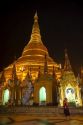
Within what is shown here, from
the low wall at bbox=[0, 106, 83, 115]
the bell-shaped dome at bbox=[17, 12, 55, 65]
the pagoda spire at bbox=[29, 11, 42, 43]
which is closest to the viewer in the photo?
the low wall at bbox=[0, 106, 83, 115]

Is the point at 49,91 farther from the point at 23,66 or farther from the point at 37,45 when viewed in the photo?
the point at 37,45

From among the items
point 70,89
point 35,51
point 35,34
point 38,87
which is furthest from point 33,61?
point 70,89

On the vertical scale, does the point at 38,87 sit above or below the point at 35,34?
below

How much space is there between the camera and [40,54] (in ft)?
136

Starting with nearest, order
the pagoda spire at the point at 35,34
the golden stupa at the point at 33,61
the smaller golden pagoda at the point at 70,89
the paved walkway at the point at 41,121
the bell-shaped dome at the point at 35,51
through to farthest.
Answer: the paved walkway at the point at 41,121
the smaller golden pagoda at the point at 70,89
the golden stupa at the point at 33,61
the bell-shaped dome at the point at 35,51
the pagoda spire at the point at 35,34

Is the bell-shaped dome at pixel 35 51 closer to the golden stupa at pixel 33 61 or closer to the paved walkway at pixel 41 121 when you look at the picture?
the golden stupa at pixel 33 61

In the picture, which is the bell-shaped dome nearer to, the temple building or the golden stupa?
the golden stupa

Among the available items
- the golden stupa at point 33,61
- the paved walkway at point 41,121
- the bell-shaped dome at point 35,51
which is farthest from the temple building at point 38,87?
the paved walkway at point 41,121

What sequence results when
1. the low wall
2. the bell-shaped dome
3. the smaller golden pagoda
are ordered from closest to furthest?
the low wall, the smaller golden pagoda, the bell-shaped dome

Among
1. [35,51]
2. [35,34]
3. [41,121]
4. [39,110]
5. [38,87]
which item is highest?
[35,34]

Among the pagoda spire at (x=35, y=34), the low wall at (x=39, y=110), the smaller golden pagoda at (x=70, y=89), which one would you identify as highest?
the pagoda spire at (x=35, y=34)

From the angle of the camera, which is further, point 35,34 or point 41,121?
point 35,34

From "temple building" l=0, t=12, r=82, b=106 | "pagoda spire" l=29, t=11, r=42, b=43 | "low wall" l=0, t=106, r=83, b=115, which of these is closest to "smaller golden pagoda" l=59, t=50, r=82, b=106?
"temple building" l=0, t=12, r=82, b=106

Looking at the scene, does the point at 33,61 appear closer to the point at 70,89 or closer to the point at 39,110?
the point at 70,89
